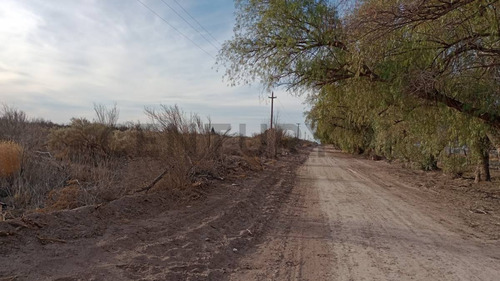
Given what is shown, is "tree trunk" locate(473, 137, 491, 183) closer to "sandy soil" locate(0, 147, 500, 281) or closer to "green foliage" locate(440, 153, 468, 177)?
"green foliage" locate(440, 153, 468, 177)

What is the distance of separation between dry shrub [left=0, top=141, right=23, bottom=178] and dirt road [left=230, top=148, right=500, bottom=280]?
6.91m

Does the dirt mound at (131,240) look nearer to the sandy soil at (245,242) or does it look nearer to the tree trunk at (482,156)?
the sandy soil at (245,242)

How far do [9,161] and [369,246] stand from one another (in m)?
8.97

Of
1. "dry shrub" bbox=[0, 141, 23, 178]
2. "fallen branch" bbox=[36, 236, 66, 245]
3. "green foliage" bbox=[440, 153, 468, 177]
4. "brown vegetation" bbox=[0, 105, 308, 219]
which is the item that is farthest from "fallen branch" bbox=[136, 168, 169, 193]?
"green foliage" bbox=[440, 153, 468, 177]

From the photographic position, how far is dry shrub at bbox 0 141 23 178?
957cm

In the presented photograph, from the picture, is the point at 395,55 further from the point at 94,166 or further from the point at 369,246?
the point at 94,166

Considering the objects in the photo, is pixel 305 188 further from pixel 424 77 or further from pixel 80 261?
pixel 80 261

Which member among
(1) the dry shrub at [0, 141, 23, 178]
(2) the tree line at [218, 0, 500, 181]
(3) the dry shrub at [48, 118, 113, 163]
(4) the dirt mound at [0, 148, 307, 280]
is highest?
(2) the tree line at [218, 0, 500, 181]

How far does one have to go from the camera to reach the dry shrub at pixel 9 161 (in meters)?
9.57

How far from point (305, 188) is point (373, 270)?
956cm

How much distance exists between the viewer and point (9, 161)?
31.8 ft

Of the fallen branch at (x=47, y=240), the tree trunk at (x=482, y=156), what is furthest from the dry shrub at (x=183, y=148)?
the tree trunk at (x=482, y=156)

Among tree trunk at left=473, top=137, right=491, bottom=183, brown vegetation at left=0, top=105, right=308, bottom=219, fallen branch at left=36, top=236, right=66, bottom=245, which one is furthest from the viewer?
tree trunk at left=473, top=137, right=491, bottom=183

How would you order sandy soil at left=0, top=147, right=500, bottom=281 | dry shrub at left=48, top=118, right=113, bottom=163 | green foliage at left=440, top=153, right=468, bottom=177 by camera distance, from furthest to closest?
green foliage at left=440, top=153, right=468, bottom=177, dry shrub at left=48, top=118, right=113, bottom=163, sandy soil at left=0, top=147, right=500, bottom=281
